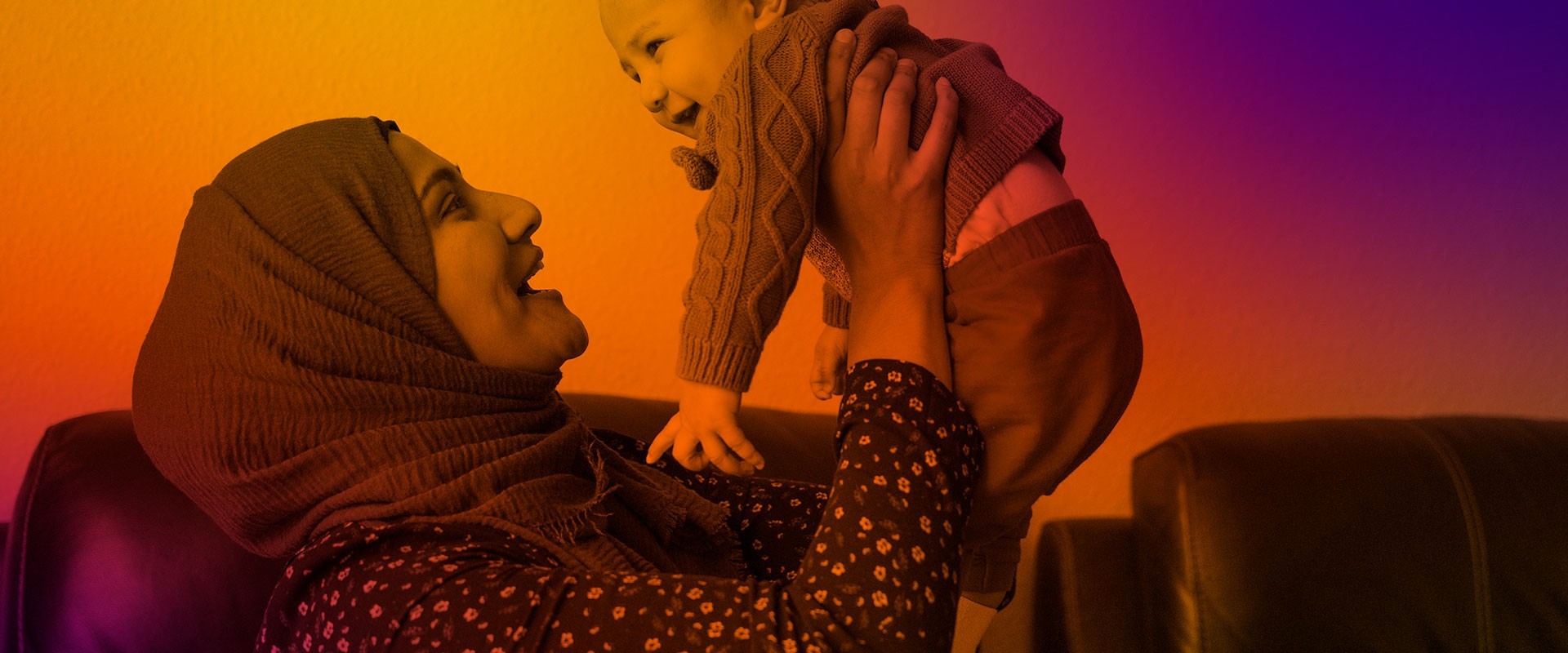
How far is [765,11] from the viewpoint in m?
1.15

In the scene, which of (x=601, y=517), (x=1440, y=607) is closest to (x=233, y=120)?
(x=601, y=517)

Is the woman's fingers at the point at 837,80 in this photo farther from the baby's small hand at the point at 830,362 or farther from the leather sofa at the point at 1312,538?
the leather sofa at the point at 1312,538

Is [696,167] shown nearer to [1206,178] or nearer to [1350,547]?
[1350,547]

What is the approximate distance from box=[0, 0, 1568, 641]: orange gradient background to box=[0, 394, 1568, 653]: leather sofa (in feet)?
0.80

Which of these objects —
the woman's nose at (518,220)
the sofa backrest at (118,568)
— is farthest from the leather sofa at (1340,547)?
the sofa backrest at (118,568)

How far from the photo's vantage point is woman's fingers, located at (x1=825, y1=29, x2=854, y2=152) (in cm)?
98

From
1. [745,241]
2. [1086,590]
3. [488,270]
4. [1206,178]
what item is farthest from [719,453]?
[1206,178]

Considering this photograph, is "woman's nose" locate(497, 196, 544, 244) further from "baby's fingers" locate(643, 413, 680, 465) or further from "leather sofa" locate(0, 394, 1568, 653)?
"leather sofa" locate(0, 394, 1568, 653)

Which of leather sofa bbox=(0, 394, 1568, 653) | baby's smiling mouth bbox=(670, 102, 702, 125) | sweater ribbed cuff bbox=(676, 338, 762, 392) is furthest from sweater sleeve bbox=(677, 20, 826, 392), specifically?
leather sofa bbox=(0, 394, 1568, 653)

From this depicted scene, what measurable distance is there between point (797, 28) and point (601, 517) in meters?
0.53

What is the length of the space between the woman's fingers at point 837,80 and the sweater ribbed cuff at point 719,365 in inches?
8.8

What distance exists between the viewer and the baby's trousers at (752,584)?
85 centimetres

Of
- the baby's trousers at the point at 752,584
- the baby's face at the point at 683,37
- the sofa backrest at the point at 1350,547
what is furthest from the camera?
the sofa backrest at the point at 1350,547

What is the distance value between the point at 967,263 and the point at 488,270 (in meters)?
0.51
